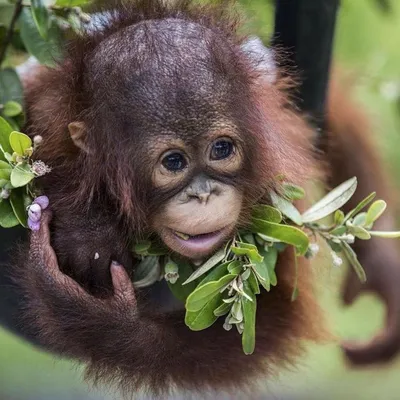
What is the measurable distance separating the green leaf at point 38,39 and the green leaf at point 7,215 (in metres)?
0.37

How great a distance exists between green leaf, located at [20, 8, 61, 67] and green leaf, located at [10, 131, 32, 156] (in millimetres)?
311

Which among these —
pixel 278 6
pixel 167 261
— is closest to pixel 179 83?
pixel 167 261

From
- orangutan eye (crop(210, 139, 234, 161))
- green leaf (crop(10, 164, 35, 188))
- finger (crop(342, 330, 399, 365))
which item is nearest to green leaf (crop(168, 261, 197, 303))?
orangutan eye (crop(210, 139, 234, 161))

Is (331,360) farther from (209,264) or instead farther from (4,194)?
(4,194)

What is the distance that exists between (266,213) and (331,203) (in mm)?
169

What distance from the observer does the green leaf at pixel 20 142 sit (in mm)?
1365

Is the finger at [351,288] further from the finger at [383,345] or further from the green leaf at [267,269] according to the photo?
the green leaf at [267,269]

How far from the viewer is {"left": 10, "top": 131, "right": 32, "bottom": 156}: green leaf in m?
1.37

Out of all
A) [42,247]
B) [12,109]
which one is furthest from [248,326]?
[12,109]

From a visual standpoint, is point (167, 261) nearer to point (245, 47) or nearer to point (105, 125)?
point (105, 125)

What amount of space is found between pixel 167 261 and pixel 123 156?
0.74 feet

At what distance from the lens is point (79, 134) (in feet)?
4.78

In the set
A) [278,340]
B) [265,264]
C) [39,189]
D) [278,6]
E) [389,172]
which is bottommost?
[389,172]

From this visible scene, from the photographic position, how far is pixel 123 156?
141 centimetres
